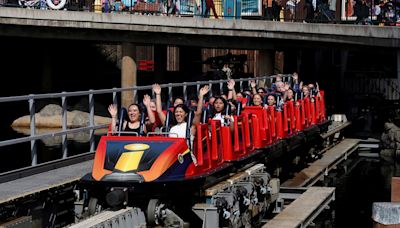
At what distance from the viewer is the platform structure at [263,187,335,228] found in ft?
51.2

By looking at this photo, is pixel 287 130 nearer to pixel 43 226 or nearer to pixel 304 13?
pixel 43 226

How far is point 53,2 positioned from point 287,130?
17.1 meters

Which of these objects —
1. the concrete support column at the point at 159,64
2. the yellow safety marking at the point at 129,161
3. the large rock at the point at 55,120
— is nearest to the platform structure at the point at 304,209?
the yellow safety marking at the point at 129,161

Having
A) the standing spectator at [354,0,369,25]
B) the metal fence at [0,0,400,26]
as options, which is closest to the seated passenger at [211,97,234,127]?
the metal fence at [0,0,400,26]

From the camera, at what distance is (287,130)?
21.0m

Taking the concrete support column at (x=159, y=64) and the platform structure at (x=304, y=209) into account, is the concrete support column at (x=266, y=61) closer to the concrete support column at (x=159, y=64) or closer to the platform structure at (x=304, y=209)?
the concrete support column at (x=159, y=64)

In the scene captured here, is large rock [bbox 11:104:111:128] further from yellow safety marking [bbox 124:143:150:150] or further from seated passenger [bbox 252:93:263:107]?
yellow safety marking [bbox 124:143:150:150]

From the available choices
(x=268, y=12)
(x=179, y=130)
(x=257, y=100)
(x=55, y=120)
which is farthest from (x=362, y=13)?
(x=179, y=130)

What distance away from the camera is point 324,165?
25.2 m

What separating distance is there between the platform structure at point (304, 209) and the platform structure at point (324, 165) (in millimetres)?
Answer: 2181

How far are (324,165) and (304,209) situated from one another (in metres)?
8.25

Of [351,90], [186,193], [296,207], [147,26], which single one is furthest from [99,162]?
[351,90]

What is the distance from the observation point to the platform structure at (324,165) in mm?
22133

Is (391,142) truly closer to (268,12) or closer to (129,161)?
(268,12)
